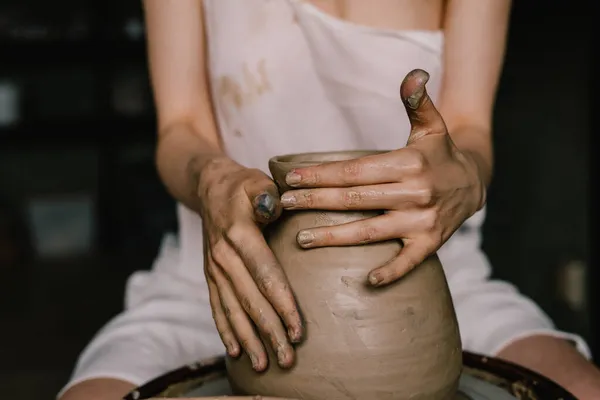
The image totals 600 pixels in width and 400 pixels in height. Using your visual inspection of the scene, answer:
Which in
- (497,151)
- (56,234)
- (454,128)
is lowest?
(56,234)

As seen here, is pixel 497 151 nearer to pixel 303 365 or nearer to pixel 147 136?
pixel 147 136

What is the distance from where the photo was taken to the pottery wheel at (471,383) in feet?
2.26

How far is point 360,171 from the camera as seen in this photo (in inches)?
23.5

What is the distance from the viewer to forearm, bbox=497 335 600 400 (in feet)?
2.77

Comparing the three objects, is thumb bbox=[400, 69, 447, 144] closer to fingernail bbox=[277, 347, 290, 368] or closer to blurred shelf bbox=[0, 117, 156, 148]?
fingernail bbox=[277, 347, 290, 368]

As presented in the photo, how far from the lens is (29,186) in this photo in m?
3.71

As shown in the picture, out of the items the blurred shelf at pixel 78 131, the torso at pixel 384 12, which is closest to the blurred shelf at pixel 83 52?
the blurred shelf at pixel 78 131

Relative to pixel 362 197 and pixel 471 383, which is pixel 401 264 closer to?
pixel 362 197

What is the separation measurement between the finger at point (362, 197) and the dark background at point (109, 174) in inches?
66.0

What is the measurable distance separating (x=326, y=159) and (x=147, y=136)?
292 cm

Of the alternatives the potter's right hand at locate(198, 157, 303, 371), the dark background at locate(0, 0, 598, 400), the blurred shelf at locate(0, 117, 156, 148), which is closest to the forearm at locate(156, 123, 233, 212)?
the potter's right hand at locate(198, 157, 303, 371)

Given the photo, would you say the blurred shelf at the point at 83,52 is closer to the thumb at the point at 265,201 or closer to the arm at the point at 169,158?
the arm at the point at 169,158

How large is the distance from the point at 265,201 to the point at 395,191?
0.12 meters

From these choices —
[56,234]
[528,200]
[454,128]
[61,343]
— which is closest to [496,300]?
[454,128]
